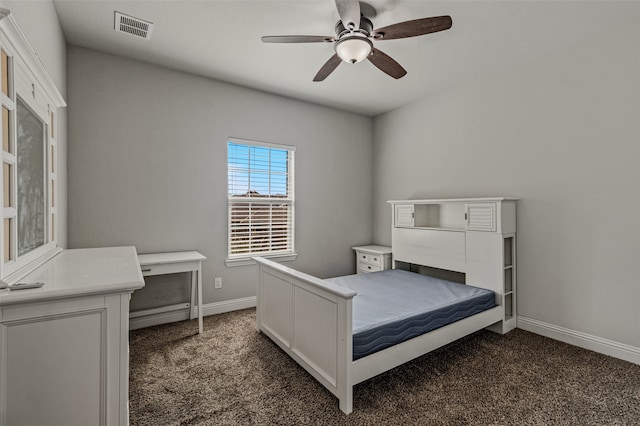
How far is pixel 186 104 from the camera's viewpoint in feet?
10.8

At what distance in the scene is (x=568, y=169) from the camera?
276cm

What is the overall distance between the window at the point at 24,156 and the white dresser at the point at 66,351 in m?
0.23

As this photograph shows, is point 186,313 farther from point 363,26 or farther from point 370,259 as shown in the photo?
point 363,26

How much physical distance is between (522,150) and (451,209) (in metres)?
0.95

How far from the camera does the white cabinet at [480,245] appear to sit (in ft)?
9.57

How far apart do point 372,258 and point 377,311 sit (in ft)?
6.75

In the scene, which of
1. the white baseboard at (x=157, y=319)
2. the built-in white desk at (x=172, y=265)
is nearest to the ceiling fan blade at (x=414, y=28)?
the built-in white desk at (x=172, y=265)

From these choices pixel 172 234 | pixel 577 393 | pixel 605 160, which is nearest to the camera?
pixel 577 393

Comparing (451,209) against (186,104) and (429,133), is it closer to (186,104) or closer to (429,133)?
(429,133)

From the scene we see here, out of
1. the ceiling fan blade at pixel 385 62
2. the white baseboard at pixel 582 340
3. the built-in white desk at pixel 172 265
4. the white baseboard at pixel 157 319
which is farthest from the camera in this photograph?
the white baseboard at pixel 157 319

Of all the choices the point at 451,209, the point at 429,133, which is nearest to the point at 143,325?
the point at 451,209

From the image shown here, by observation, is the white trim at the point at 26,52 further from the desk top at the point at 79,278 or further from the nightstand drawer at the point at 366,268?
the nightstand drawer at the point at 366,268

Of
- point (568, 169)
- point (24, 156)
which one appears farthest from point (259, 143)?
point (568, 169)

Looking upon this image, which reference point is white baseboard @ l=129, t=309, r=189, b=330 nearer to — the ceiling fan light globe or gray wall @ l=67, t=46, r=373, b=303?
gray wall @ l=67, t=46, r=373, b=303
